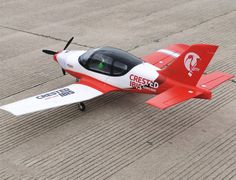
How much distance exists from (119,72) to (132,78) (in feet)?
2.05

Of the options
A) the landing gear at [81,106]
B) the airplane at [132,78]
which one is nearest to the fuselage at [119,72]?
the airplane at [132,78]

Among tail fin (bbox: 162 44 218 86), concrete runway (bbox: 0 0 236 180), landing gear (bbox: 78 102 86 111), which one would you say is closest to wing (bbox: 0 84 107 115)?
landing gear (bbox: 78 102 86 111)

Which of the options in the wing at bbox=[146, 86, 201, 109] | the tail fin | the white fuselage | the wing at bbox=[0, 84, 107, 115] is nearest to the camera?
the wing at bbox=[146, 86, 201, 109]

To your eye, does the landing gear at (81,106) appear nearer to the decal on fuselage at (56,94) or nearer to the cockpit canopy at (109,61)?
the decal on fuselage at (56,94)

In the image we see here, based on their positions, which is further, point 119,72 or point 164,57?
point 164,57

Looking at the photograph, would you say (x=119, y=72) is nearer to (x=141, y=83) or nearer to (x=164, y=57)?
(x=141, y=83)

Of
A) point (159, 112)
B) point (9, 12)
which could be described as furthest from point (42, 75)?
point (9, 12)

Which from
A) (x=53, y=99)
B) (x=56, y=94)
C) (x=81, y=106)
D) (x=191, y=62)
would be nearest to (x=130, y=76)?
(x=81, y=106)

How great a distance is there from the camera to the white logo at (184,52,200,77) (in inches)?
469

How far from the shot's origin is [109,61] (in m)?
14.0

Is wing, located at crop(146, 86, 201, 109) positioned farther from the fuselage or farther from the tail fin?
the fuselage

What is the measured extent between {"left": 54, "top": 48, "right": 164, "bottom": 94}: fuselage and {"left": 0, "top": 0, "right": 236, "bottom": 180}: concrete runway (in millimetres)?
1034

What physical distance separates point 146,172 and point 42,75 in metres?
8.85

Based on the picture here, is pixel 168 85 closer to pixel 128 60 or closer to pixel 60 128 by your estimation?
pixel 128 60
